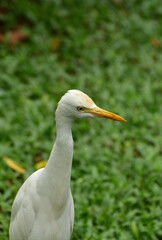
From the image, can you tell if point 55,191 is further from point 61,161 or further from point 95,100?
point 95,100

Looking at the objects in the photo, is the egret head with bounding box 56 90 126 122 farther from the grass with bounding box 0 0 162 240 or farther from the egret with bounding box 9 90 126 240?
the grass with bounding box 0 0 162 240

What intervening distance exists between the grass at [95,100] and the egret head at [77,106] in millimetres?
1324

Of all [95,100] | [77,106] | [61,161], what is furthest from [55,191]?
[95,100]

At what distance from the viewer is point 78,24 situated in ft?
18.6

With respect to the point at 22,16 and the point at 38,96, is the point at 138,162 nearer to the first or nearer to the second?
the point at 38,96

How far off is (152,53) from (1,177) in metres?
3.36

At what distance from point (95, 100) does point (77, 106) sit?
97.9 inches

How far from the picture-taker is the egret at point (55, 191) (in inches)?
79.3

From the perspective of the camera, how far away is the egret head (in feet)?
6.45

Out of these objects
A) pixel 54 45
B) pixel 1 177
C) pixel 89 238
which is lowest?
pixel 89 238

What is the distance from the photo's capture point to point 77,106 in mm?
1977

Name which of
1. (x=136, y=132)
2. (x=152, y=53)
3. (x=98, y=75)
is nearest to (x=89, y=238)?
(x=136, y=132)

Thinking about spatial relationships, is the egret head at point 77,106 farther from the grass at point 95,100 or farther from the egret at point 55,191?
the grass at point 95,100

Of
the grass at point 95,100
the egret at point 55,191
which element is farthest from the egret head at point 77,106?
the grass at point 95,100
